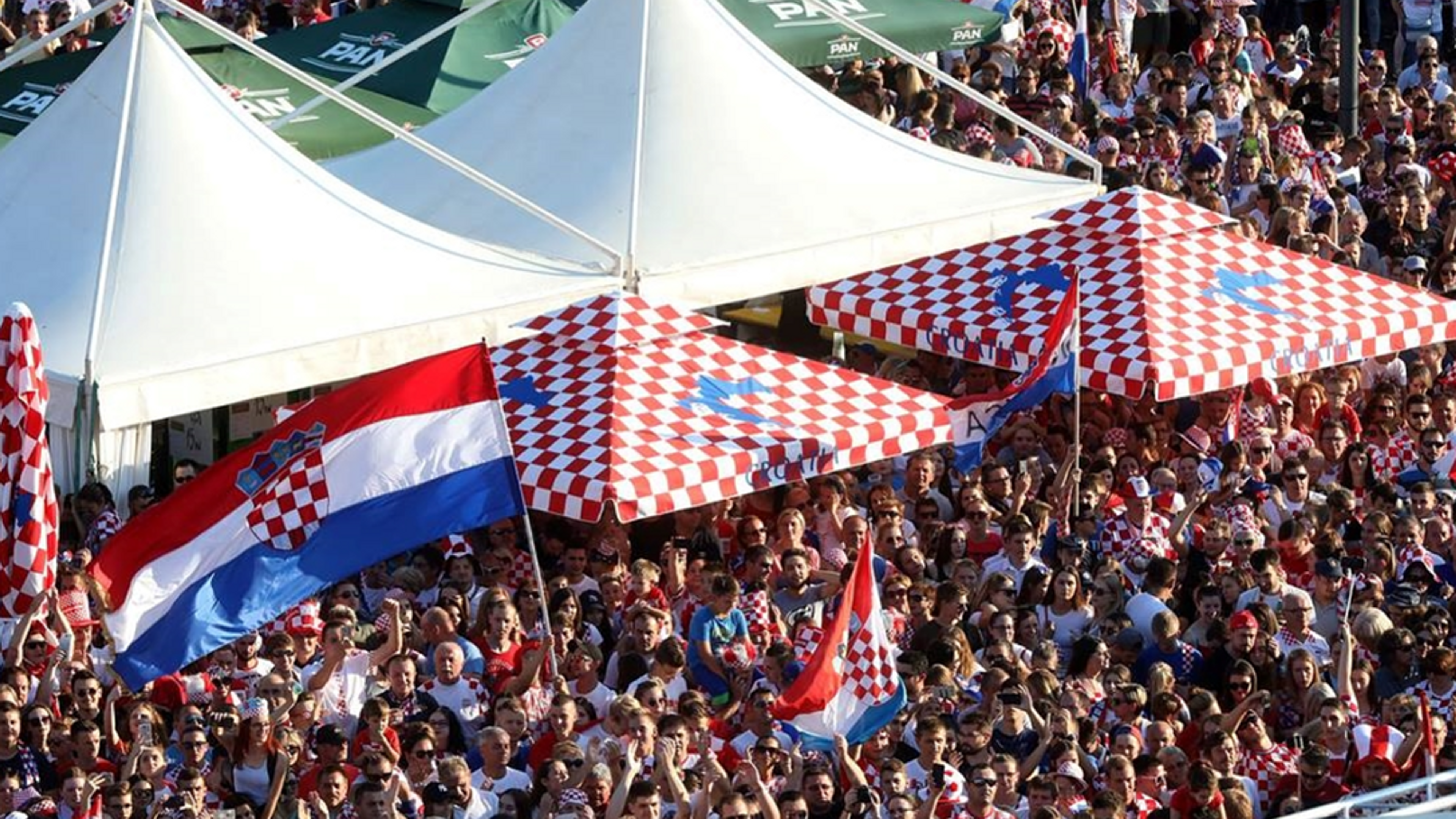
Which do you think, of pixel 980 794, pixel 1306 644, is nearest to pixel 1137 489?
pixel 1306 644

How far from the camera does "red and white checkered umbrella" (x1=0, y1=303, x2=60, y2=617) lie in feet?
51.3

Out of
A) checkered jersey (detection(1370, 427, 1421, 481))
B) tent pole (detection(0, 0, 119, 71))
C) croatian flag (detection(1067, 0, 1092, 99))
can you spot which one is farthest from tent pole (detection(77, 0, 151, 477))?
croatian flag (detection(1067, 0, 1092, 99))

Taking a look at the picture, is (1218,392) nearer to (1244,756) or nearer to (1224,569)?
(1224,569)

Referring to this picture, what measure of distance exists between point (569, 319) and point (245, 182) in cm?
185

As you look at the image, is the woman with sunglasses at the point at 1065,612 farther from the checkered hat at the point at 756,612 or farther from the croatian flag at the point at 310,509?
the croatian flag at the point at 310,509

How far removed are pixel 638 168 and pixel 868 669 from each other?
214 inches

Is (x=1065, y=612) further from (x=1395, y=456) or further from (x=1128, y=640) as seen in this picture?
(x=1395, y=456)

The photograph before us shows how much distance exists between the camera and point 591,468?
16766mm

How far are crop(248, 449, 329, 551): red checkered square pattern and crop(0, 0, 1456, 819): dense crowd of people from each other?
0.36 m

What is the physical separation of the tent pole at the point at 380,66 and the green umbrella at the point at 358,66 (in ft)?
0.41

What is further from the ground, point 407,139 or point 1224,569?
point 407,139

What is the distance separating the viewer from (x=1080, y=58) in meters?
24.8

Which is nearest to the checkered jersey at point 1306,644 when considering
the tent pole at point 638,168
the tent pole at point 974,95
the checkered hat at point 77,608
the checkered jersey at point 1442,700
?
the checkered jersey at point 1442,700

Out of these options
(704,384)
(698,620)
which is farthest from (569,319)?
(698,620)
